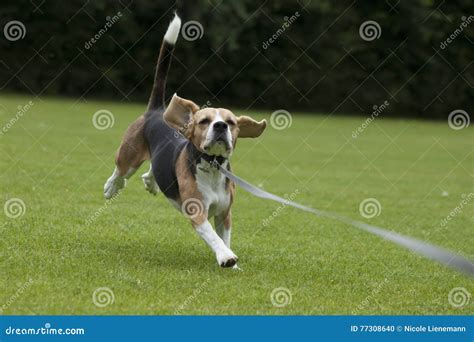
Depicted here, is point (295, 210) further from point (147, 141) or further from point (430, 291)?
point (430, 291)

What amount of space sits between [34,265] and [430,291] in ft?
10.4

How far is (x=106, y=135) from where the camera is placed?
19.0 m

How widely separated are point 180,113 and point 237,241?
1909mm

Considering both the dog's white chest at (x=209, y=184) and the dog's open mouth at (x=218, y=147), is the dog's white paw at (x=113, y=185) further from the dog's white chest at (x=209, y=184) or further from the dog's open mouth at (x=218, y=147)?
the dog's open mouth at (x=218, y=147)

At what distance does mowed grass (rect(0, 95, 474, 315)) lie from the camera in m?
5.61

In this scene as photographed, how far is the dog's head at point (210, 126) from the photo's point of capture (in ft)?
20.6

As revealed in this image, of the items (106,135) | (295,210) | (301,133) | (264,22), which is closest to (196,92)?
(264,22)

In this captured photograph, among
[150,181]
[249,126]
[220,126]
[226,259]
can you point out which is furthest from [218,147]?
[150,181]

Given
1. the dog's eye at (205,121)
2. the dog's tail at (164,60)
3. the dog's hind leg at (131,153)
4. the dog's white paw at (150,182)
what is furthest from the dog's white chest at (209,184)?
the dog's white paw at (150,182)

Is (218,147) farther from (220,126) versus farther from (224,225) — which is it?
(224,225)

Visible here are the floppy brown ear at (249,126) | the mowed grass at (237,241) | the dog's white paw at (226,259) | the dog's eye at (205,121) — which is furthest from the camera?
the floppy brown ear at (249,126)

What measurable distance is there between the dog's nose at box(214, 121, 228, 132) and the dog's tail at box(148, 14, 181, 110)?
1.85 meters

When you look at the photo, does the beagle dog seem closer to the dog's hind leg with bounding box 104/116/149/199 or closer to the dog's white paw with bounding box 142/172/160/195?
the dog's hind leg with bounding box 104/116/149/199

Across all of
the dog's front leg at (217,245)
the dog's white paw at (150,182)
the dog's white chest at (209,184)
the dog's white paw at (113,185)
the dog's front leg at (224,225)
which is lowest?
the dog's white paw at (113,185)
